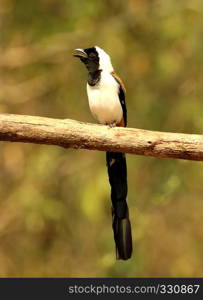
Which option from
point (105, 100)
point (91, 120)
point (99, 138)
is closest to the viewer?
point (99, 138)

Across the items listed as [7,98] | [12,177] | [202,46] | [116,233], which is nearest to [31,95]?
[7,98]

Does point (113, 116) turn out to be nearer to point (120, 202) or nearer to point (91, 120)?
point (120, 202)

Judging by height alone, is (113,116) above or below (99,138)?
above

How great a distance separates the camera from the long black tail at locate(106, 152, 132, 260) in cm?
463

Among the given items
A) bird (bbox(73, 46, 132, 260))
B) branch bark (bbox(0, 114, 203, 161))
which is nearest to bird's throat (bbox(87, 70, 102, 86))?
bird (bbox(73, 46, 132, 260))

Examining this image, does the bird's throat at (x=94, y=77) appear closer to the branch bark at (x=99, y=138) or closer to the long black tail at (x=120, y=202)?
the long black tail at (x=120, y=202)

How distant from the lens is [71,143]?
12.6ft

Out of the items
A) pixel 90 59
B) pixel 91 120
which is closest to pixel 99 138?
pixel 90 59

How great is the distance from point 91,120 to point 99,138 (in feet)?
8.97

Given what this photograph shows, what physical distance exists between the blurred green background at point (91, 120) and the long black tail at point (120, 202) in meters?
0.63

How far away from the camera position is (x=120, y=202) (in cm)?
467

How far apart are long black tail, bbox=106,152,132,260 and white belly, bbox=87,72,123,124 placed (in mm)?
274

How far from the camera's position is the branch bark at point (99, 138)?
3789 mm

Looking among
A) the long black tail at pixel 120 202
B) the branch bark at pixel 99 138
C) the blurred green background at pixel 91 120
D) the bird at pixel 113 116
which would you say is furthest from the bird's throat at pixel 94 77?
the blurred green background at pixel 91 120
